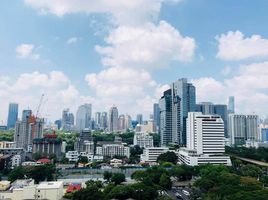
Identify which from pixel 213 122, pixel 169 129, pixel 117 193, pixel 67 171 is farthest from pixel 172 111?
pixel 117 193

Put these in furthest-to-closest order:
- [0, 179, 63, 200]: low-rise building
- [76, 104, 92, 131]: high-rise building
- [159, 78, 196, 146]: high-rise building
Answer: [76, 104, 92, 131]: high-rise building, [159, 78, 196, 146]: high-rise building, [0, 179, 63, 200]: low-rise building

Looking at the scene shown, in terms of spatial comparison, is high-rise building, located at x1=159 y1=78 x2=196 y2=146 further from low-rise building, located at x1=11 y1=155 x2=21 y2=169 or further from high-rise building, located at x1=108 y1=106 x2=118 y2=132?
high-rise building, located at x1=108 y1=106 x2=118 y2=132

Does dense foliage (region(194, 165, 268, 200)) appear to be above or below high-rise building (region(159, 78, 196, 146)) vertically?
below

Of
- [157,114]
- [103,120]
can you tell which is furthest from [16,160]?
[103,120]

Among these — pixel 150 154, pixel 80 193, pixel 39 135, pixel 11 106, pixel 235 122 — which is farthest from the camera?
pixel 11 106

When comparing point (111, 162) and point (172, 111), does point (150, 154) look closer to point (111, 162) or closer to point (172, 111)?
point (111, 162)

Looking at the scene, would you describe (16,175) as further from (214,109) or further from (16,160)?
(214,109)

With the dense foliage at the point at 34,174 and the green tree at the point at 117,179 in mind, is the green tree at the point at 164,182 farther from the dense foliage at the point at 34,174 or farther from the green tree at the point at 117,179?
the dense foliage at the point at 34,174

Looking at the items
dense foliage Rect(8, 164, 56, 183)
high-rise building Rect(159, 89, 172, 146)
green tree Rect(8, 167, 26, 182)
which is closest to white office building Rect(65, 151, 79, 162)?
dense foliage Rect(8, 164, 56, 183)
